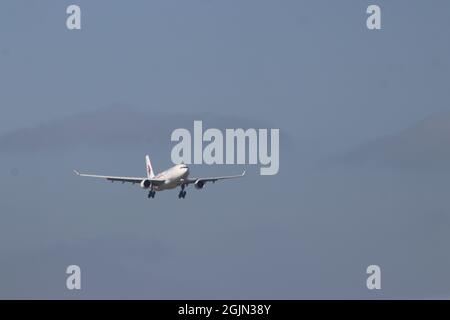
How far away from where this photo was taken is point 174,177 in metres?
144

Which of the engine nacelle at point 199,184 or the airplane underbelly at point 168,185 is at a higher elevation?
the engine nacelle at point 199,184

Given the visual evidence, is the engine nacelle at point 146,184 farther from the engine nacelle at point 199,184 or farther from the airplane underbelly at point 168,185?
the engine nacelle at point 199,184

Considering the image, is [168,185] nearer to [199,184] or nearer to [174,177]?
[174,177]

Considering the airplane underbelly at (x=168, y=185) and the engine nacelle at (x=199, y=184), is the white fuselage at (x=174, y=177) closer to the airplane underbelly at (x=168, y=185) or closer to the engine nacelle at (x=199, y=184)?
the airplane underbelly at (x=168, y=185)

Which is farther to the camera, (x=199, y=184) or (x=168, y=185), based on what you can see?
(x=199, y=184)

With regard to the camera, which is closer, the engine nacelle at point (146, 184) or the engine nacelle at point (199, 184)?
the engine nacelle at point (146, 184)

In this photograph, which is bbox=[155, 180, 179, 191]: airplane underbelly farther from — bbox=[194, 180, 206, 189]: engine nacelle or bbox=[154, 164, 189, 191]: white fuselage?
bbox=[194, 180, 206, 189]: engine nacelle

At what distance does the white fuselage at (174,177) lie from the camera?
143750mm

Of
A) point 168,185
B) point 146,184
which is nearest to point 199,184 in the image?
point 168,185

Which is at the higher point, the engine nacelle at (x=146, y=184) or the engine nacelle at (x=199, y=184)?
the engine nacelle at (x=199, y=184)
